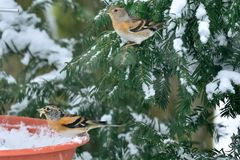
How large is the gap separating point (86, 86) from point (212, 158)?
140cm

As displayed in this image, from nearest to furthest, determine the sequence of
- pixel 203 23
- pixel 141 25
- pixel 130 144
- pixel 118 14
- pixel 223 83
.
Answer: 1. pixel 203 23
2. pixel 223 83
3. pixel 141 25
4. pixel 118 14
5. pixel 130 144

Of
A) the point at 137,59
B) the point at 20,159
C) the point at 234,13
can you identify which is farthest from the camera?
the point at 137,59

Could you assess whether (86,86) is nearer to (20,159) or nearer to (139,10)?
(139,10)

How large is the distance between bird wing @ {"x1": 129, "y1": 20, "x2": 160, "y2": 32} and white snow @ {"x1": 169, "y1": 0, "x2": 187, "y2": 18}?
0.43 ft

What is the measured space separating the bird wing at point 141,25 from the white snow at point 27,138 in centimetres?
52

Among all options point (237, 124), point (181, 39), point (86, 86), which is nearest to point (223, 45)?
point (181, 39)

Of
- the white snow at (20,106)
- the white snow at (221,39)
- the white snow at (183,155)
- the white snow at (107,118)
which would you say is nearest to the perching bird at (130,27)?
the white snow at (221,39)

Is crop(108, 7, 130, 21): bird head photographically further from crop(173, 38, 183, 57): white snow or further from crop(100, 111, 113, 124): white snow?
crop(100, 111, 113, 124): white snow

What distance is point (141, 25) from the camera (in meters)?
2.50

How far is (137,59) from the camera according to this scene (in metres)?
2.43

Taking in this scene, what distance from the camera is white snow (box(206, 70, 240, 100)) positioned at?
238cm

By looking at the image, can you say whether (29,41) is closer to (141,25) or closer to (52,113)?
(52,113)

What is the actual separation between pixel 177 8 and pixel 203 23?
0.13 meters

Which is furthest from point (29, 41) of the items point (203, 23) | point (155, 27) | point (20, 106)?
point (203, 23)
